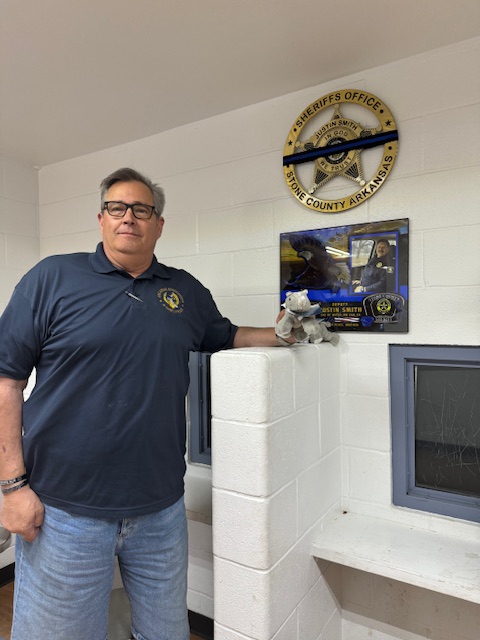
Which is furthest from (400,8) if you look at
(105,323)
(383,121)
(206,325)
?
(105,323)

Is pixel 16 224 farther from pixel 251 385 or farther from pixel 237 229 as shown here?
pixel 251 385

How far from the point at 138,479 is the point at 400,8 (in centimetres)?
169

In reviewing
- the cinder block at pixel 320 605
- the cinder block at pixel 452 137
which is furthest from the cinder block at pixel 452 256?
the cinder block at pixel 320 605

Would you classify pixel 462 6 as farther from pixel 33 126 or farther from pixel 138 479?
pixel 33 126

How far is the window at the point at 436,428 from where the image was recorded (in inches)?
64.3

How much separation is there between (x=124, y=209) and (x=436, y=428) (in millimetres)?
1391

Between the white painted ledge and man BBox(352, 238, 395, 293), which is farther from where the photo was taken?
man BBox(352, 238, 395, 293)

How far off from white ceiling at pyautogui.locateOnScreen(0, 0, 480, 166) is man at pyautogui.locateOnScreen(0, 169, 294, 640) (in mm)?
645

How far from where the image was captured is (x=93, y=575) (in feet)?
4.45

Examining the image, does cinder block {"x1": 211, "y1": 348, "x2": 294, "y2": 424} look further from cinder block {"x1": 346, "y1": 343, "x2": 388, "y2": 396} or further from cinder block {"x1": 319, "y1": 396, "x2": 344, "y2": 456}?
cinder block {"x1": 346, "y1": 343, "x2": 388, "y2": 396}

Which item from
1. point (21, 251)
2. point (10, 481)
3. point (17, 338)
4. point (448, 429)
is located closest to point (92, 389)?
point (17, 338)

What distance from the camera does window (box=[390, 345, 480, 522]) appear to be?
1.63 metres

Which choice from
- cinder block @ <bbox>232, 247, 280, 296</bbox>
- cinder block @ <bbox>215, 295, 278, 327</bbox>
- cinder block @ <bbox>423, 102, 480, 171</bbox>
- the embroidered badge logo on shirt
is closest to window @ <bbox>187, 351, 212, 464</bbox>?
cinder block @ <bbox>215, 295, 278, 327</bbox>

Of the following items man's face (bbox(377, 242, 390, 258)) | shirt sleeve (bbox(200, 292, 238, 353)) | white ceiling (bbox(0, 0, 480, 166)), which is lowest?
shirt sleeve (bbox(200, 292, 238, 353))
